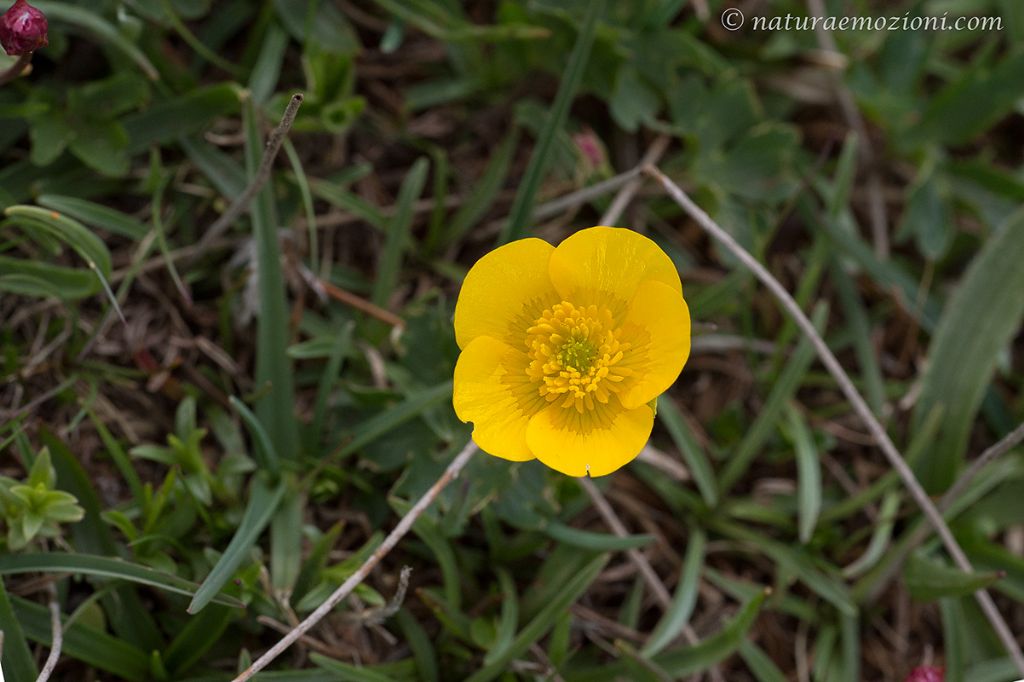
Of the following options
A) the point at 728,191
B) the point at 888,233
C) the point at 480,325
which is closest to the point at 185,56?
the point at 480,325

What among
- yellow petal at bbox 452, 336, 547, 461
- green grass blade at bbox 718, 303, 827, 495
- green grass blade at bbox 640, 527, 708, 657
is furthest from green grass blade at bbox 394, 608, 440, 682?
green grass blade at bbox 718, 303, 827, 495

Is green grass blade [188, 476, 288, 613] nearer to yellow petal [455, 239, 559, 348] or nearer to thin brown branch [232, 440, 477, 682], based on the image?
thin brown branch [232, 440, 477, 682]

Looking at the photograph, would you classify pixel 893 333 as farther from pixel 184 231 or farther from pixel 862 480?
pixel 184 231

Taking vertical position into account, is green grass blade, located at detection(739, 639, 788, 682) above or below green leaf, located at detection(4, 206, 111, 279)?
below

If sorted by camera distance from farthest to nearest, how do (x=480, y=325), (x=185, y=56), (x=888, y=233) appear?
1. (x=888, y=233)
2. (x=185, y=56)
3. (x=480, y=325)

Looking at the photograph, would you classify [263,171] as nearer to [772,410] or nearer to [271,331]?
[271,331]
